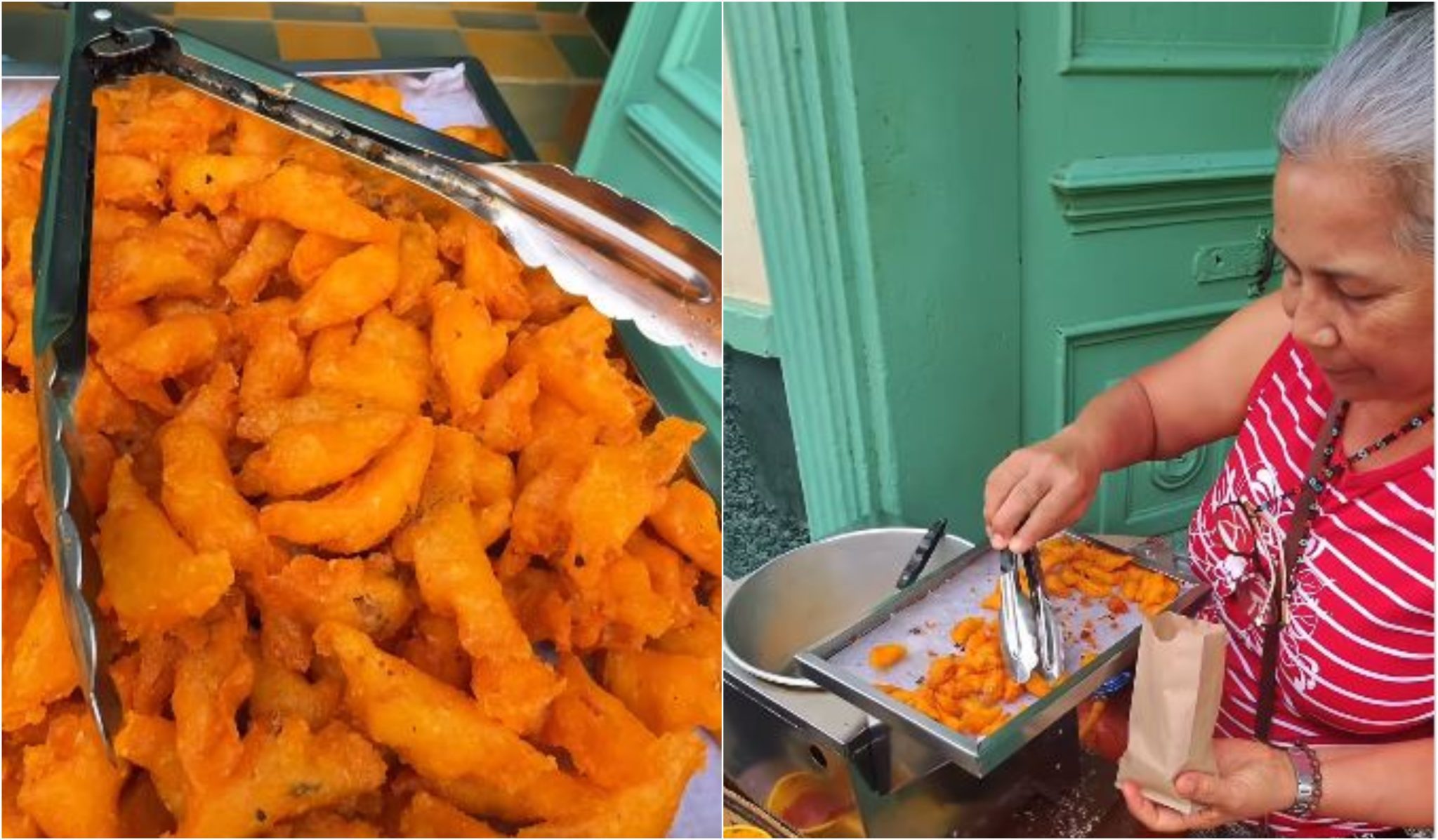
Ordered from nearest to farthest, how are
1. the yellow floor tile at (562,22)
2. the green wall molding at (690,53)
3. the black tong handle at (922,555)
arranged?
the black tong handle at (922,555) < the green wall molding at (690,53) < the yellow floor tile at (562,22)

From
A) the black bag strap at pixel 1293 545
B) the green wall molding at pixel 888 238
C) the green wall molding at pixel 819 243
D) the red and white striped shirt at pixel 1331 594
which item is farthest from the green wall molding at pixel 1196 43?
the black bag strap at pixel 1293 545

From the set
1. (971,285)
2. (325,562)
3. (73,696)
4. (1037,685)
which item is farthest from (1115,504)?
(73,696)

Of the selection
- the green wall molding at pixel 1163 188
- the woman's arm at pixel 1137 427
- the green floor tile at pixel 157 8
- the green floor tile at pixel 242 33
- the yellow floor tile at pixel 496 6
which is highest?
the green floor tile at pixel 157 8

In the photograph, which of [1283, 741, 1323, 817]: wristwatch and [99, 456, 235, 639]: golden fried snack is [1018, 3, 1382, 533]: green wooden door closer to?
[1283, 741, 1323, 817]: wristwatch

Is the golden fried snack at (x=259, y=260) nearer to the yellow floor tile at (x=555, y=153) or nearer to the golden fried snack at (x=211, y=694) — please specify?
the golden fried snack at (x=211, y=694)

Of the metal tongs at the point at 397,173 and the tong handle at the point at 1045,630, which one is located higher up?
the metal tongs at the point at 397,173

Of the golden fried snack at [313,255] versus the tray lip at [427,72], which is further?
the tray lip at [427,72]

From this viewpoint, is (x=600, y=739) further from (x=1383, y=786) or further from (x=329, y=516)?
(x=1383, y=786)
